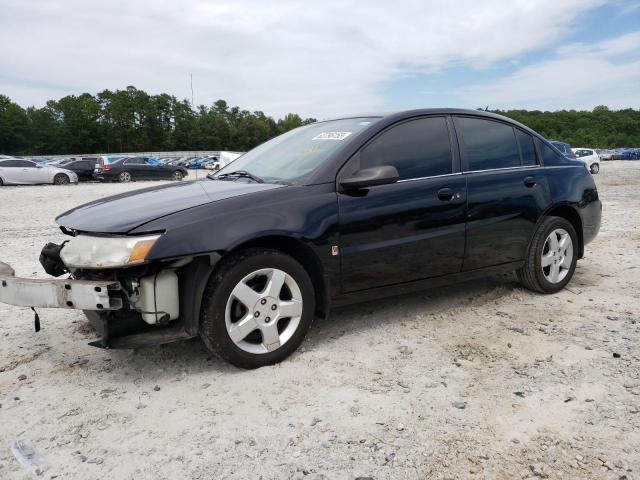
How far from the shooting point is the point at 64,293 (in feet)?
9.05

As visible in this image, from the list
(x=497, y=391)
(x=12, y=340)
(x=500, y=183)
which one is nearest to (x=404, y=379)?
(x=497, y=391)

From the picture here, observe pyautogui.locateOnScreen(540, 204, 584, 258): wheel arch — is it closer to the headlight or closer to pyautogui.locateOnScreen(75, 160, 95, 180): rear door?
the headlight

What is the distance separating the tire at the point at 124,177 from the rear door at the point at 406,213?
23.7 metres

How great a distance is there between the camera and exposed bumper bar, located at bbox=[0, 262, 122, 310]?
8.93 ft

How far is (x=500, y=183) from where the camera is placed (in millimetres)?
4078

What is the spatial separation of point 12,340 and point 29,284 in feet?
3.72

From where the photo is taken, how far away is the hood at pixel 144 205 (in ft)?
9.41

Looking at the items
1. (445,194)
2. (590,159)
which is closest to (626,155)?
(590,159)

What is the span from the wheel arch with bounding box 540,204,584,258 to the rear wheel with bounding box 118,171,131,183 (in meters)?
23.8

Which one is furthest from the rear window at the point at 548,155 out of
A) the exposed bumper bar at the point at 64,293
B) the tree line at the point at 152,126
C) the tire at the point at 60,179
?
the tree line at the point at 152,126

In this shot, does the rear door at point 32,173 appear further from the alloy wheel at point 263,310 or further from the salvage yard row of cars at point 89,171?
the alloy wheel at point 263,310

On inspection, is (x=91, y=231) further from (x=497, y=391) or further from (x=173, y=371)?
(x=497, y=391)

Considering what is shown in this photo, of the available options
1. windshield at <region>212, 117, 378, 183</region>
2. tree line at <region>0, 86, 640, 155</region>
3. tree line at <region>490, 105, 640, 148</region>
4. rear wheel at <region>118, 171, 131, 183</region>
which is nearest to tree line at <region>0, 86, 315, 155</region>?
tree line at <region>0, 86, 640, 155</region>

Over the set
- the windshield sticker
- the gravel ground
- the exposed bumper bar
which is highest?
the windshield sticker
